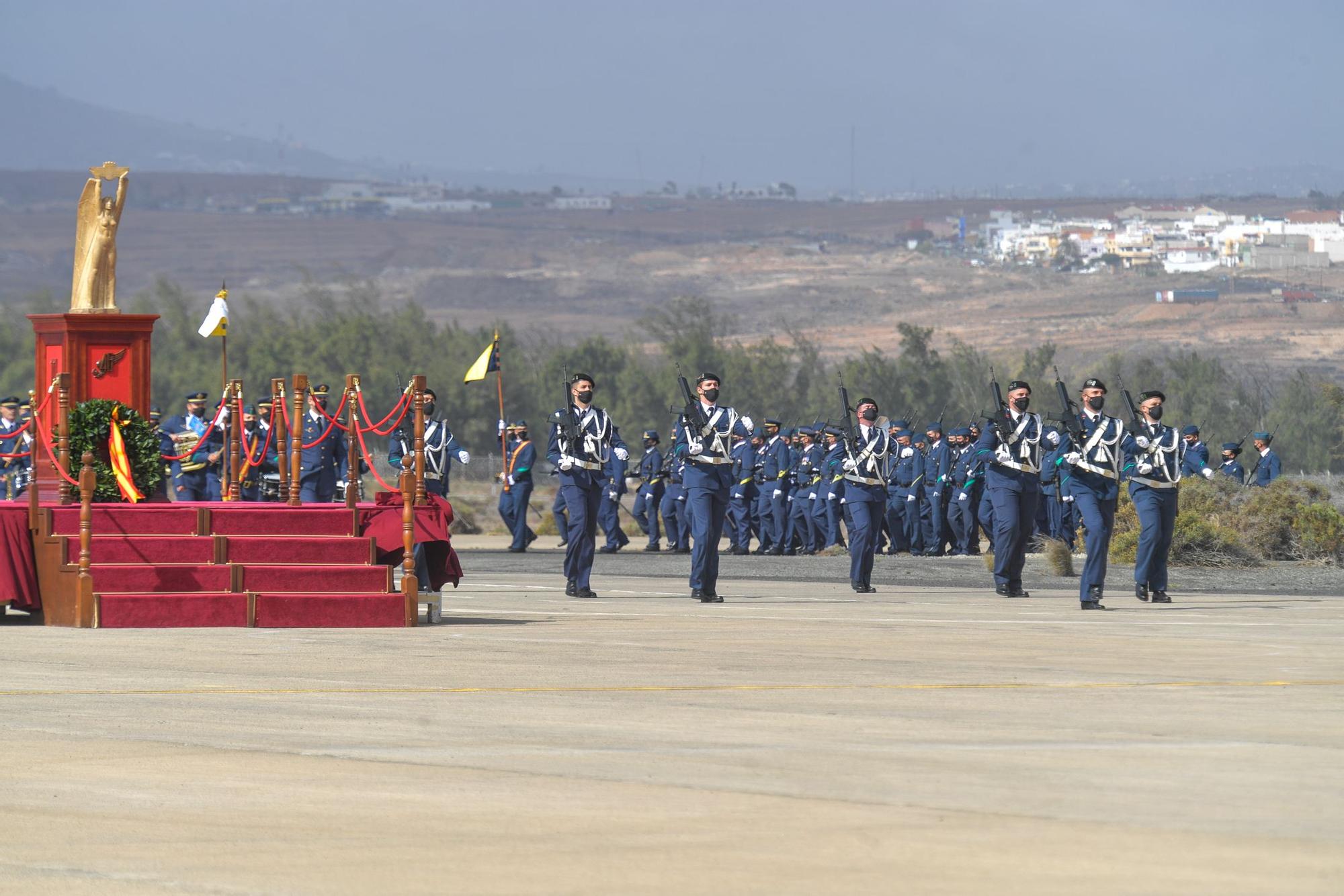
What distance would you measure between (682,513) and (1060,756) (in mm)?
23229

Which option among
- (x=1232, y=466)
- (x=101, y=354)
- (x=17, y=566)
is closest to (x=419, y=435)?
(x=17, y=566)

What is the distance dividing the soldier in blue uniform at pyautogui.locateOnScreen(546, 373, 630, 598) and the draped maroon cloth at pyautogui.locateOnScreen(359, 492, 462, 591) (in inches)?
114

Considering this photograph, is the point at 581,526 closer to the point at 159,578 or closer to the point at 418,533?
the point at 418,533

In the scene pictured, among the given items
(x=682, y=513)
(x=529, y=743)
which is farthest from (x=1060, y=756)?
(x=682, y=513)

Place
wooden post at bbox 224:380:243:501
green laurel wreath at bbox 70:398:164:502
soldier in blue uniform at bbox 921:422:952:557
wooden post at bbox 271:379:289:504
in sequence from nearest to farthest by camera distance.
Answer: green laurel wreath at bbox 70:398:164:502 → wooden post at bbox 271:379:289:504 → wooden post at bbox 224:380:243:501 → soldier in blue uniform at bbox 921:422:952:557

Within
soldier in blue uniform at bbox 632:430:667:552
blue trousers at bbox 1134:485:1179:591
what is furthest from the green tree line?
blue trousers at bbox 1134:485:1179:591

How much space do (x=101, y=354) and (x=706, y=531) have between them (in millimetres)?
5581

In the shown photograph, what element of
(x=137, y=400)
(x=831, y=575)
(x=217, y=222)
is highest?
(x=217, y=222)

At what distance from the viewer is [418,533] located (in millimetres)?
16906

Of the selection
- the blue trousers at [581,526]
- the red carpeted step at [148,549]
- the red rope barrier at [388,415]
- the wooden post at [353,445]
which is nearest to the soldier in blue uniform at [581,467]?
the blue trousers at [581,526]

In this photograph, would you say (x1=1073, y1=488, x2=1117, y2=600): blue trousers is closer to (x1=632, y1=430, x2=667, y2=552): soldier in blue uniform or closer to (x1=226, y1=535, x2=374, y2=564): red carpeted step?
(x1=226, y1=535, x2=374, y2=564): red carpeted step

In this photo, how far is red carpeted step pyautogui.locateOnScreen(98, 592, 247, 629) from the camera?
1605 cm

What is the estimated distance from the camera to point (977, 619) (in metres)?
17.5

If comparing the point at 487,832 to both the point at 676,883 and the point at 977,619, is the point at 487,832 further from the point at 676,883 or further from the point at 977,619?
the point at 977,619
